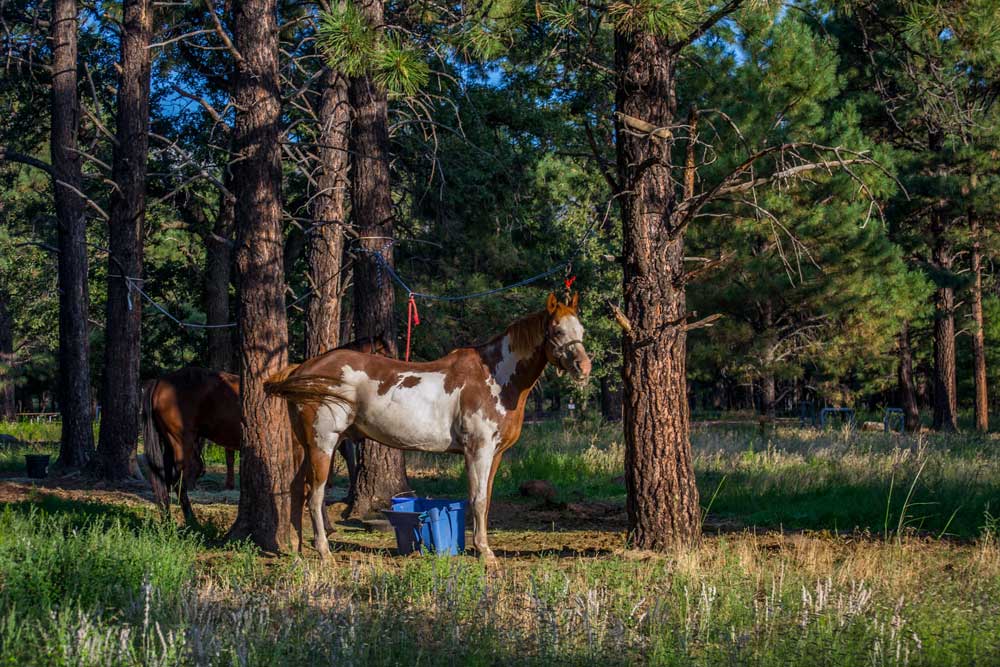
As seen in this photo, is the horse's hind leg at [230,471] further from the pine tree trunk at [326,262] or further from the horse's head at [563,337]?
the horse's head at [563,337]

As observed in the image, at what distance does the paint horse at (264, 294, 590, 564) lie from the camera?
9.01m

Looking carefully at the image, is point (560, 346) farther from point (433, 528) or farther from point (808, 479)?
point (808, 479)

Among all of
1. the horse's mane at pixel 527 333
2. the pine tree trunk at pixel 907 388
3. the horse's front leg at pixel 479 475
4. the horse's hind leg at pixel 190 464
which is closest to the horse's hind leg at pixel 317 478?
the horse's front leg at pixel 479 475

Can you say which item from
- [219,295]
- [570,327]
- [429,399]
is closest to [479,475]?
[429,399]

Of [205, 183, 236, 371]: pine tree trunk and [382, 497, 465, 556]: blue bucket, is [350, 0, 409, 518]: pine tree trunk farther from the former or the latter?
[205, 183, 236, 371]: pine tree trunk

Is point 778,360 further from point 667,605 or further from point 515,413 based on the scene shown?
point 667,605

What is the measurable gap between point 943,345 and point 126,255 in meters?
22.0

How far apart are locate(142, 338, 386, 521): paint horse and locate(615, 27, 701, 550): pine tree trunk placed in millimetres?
3930

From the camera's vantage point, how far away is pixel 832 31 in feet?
87.9

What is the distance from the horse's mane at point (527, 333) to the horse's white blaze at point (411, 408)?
68 cm

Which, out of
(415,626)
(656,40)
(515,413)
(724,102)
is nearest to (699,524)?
(515,413)

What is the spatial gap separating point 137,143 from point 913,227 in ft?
70.4

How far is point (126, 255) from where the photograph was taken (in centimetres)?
1714

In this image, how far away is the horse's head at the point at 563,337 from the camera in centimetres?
868
